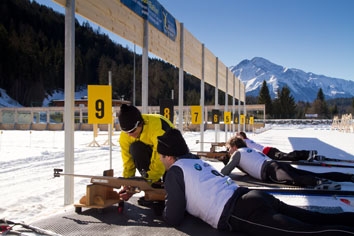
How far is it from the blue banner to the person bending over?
3.45m

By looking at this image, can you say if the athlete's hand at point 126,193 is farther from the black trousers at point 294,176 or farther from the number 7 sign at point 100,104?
the black trousers at point 294,176

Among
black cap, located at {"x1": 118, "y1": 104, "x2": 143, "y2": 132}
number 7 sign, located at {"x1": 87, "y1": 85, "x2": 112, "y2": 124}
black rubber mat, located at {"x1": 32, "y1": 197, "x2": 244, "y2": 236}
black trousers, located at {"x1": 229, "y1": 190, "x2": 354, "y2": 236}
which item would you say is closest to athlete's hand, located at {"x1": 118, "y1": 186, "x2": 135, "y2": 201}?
black rubber mat, located at {"x1": 32, "y1": 197, "x2": 244, "y2": 236}

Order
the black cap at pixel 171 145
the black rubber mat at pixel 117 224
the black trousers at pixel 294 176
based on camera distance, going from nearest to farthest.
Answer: the black cap at pixel 171 145 < the black rubber mat at pixel 117 224 < the black trousers at pixel 294 176

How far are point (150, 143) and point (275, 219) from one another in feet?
5.70

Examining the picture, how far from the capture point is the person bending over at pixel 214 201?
8.41 feet

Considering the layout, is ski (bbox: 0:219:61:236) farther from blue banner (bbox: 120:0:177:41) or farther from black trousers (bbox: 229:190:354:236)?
blue banner (bbox: 120:0:177:41)

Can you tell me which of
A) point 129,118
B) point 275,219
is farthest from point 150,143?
point 275,219

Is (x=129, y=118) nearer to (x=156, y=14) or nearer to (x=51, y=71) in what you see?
(x=156, y=14)

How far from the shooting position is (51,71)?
75.2 metres

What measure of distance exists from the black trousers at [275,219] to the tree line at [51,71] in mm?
49859

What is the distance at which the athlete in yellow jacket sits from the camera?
357cm

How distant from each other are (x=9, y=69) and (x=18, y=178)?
68039 millimetres

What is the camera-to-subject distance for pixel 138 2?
5.87m

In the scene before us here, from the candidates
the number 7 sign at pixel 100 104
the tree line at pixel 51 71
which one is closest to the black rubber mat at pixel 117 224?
the number 7 sign at pixel 100 104
